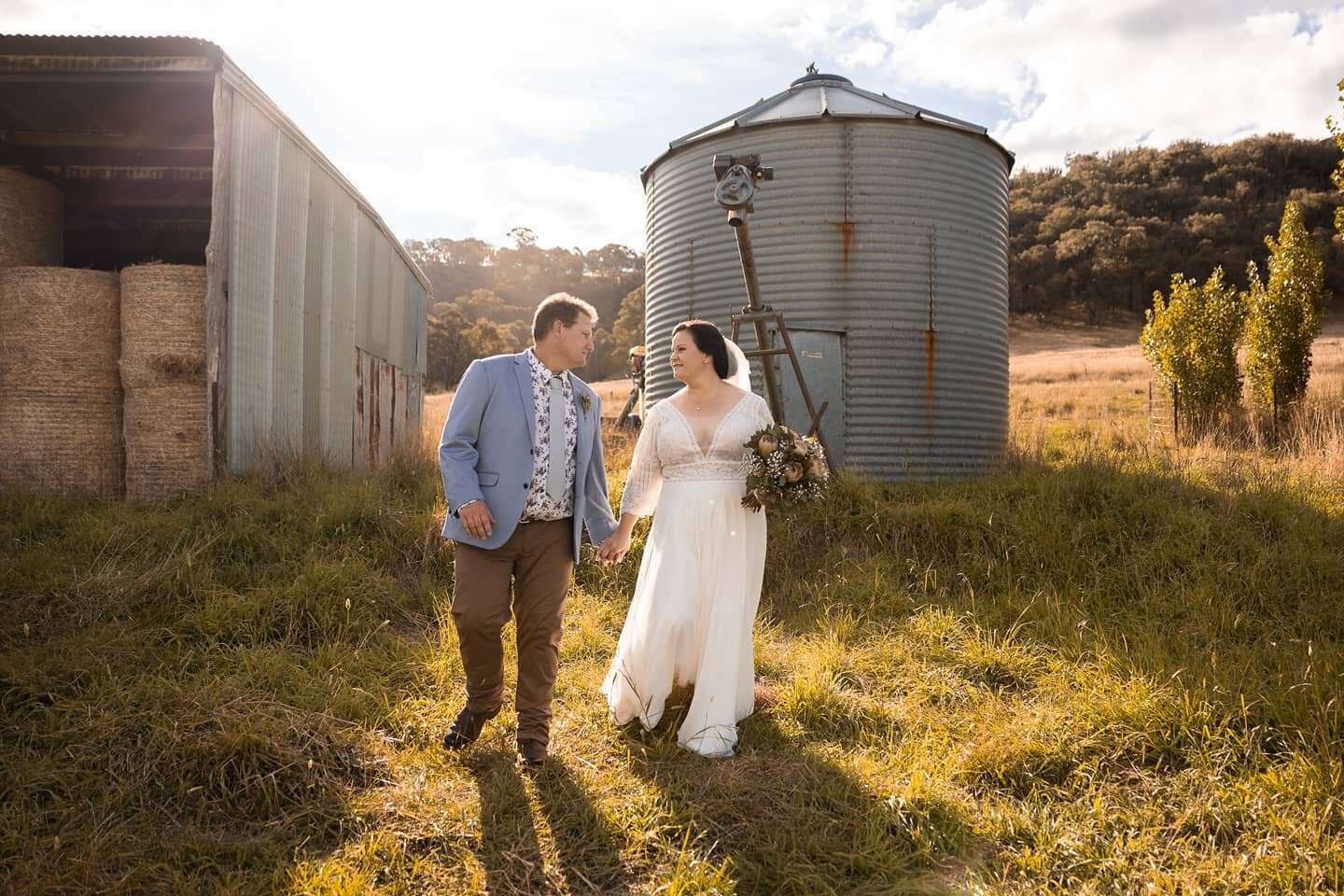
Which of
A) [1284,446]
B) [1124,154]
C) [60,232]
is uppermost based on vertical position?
[1124,154]

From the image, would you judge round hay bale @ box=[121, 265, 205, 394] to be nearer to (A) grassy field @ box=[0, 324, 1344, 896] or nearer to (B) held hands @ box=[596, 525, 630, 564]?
(A) grassy field @ box=[0, 324, 1344, 896]

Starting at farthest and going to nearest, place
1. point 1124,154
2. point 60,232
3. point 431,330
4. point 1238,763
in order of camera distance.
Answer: point 1124,154, point 431,330, point 60,232, point 1238,763

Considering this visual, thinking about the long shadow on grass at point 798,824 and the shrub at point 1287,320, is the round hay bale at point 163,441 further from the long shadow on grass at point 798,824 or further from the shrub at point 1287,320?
the shrub at point 1287,320

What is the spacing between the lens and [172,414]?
24.8 feet

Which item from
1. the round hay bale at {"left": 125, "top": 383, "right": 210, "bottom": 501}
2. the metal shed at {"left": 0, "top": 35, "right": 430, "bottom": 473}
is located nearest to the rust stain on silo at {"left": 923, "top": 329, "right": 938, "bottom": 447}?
the metal shed at {"left": 0, "top": 35, "right": 430, "bottom": 473}

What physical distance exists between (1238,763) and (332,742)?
12.8 ft

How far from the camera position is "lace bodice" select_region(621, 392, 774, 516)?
455 cm

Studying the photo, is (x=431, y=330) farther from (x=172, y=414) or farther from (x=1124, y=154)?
(x=1124, y=154)

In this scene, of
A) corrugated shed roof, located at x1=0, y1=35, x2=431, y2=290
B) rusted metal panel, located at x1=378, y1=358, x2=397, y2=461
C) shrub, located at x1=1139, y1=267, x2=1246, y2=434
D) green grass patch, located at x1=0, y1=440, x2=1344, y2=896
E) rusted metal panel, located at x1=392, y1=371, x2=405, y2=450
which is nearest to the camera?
green grass patch, located at x1=0, y1=440, x2=1344, y2=896

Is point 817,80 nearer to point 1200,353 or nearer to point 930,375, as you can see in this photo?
point 930,375

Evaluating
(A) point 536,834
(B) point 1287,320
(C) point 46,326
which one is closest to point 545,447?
(A) point 536,834

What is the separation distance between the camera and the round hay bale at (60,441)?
756 centimetres

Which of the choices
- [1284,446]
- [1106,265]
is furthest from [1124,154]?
[1284,446]

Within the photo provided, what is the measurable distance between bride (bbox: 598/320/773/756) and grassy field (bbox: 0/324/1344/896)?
0.25 m
